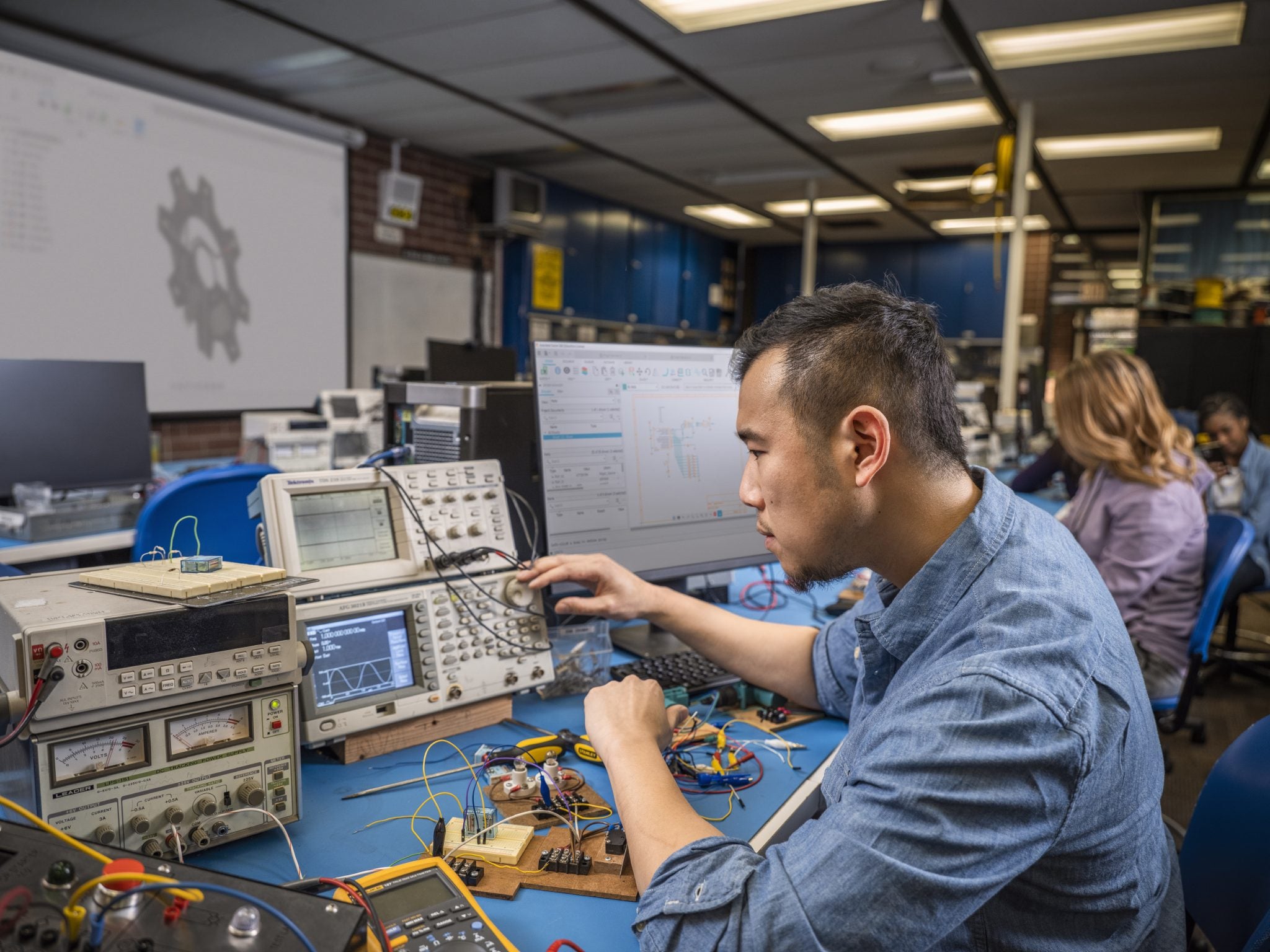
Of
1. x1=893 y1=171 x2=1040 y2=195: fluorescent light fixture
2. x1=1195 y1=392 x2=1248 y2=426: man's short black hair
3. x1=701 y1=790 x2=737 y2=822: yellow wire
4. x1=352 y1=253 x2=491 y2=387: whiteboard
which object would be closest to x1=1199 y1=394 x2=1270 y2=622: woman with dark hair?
x1=1195 y1=392 x2=1248 y2=426: man's short black hair

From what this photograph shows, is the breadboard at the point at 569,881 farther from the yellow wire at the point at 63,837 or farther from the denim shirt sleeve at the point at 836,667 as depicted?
the denim shirt sleeve at the point at 836,667

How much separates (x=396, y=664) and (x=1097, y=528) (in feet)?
6.77

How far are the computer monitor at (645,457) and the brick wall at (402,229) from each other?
379 centimetres

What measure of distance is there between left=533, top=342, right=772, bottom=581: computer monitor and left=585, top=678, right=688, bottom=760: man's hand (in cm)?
42

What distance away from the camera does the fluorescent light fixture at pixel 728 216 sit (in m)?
7.49

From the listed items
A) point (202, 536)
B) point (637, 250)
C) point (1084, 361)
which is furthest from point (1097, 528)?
point (637, 250)

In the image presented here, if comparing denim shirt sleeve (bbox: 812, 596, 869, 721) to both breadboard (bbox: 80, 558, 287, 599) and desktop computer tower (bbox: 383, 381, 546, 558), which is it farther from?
breadboard (bbox: 80, 558, 287, 599)

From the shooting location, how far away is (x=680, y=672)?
1440mm

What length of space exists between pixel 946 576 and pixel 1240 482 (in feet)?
12.2

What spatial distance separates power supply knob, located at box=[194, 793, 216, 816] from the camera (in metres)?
0.89

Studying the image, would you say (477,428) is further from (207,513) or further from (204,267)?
(204,267)

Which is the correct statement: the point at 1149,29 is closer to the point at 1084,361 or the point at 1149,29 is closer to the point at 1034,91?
the point at 1034,91

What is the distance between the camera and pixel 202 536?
86.7 inches

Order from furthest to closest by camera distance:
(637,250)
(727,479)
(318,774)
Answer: (637,250), (727,479), (318,774)
